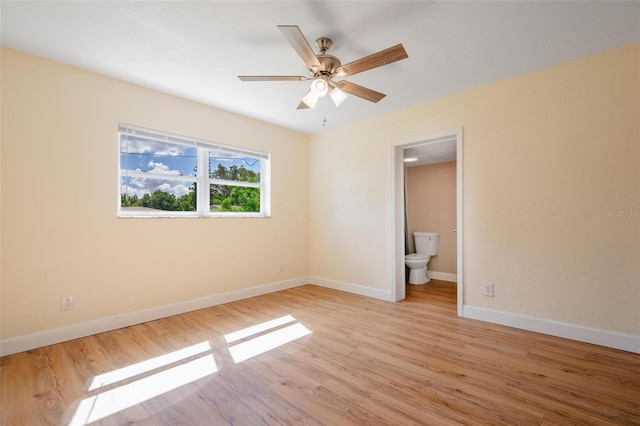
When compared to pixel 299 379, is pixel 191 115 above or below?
above

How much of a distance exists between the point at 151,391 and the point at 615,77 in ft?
13.7

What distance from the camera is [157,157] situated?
3.18m

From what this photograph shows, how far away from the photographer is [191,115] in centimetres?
335

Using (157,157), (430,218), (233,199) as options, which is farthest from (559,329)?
(157,157)

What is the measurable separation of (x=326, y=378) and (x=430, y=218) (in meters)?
3.98

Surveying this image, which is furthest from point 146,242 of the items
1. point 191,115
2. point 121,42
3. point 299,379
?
point 299,379

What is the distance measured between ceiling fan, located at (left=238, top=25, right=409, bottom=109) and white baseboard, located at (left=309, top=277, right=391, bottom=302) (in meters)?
2.48

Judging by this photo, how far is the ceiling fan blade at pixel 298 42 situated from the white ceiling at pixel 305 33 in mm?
284

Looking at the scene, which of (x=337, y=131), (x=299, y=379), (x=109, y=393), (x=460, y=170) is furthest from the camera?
(x=337, y=131)

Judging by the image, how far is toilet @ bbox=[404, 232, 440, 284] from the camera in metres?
4.63

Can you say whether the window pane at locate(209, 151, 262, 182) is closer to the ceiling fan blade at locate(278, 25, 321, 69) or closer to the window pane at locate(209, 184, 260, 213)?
the window pane at locate(209, 184, 260, 213)

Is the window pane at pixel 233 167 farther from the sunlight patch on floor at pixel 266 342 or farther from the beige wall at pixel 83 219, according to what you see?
the sunlight patch on floor at pixel 266 342

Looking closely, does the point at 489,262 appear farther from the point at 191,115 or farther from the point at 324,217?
the point at 191,115

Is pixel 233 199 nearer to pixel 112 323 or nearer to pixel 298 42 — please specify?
pixel 112 323
